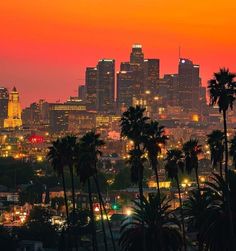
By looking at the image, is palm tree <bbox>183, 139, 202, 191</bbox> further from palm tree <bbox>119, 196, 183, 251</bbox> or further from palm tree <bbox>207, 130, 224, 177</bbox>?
palm tree <bbox>119, 196, 183, 251</bbox>

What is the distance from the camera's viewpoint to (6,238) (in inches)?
4281

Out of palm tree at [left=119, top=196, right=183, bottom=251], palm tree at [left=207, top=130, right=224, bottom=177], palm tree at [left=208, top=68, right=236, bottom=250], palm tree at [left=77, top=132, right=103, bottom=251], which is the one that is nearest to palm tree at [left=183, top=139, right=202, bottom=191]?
palm tree at [left=207, top=130, right=224, bottom=177]

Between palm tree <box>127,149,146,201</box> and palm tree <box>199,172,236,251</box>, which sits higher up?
palm tree <box>127,149,146,201</box>

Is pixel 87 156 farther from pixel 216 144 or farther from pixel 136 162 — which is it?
pixel 216 144

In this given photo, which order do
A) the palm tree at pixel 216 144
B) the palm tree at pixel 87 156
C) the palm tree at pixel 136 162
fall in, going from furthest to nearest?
the palm tree at pixel 216 144 → the palm tree at pixel 87 156 → the palm tree at pixel 136 162

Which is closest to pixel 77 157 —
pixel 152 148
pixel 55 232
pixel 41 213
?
pixel 152 148

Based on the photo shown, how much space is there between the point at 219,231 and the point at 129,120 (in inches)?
507

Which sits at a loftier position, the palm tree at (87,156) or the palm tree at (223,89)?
the palm tree at (223,89)

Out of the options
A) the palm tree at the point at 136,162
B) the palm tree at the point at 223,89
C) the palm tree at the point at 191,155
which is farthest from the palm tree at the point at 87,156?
the palm tree at the point at 223,89

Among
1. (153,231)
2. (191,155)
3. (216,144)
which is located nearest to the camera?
(153,231)

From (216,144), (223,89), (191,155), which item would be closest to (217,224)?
(223,89)

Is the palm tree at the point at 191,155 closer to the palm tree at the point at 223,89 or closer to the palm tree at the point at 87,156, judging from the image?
the palm tree at the point at 87,156

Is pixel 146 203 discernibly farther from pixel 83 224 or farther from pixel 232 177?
pixel 83 224

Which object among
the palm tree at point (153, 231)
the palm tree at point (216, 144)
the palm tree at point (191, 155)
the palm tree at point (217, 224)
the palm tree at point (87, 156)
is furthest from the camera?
the palm tree at point (191, 155)
